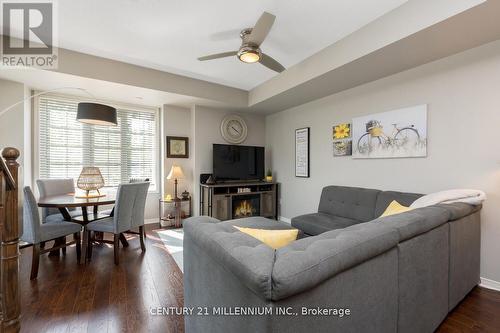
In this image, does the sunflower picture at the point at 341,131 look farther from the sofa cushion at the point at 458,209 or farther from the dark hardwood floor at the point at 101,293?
the dark hardwood floor at the point at 101,293

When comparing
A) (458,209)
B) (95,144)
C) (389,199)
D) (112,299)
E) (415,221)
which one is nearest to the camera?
(415,221)

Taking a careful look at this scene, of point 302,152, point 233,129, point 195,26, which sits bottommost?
point 302,152

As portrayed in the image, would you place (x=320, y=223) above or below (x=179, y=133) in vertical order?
below

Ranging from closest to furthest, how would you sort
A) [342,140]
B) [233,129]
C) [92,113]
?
[92,113] < [342,140] < [233,129]

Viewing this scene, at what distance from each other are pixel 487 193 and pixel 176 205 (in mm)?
4306

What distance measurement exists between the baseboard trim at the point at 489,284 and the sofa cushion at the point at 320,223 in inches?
48.2

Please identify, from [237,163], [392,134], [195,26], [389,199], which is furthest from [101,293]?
[392,134]

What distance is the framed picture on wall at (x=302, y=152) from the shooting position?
4.18 metres

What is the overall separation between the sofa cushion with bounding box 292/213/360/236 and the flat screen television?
6.10 feet

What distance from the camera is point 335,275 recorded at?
0.92 metres

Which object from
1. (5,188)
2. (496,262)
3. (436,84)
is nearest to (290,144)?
(436,84)

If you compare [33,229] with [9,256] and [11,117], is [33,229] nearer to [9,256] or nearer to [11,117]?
[9,256]

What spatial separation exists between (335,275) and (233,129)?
4.19 metres
